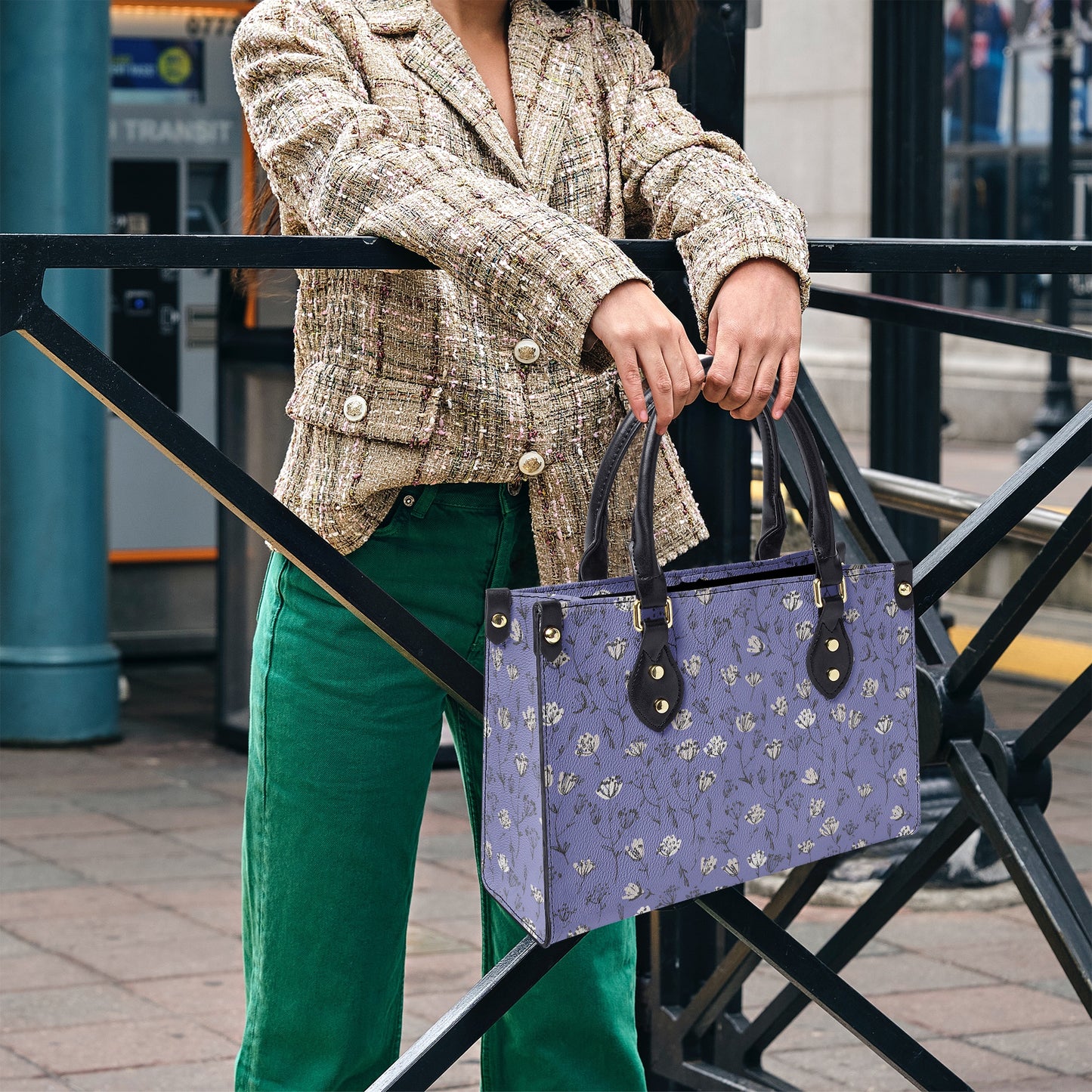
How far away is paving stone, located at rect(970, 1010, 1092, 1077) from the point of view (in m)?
3.41

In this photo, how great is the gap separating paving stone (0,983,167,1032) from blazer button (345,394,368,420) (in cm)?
206

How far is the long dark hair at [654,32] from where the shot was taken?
84.2 inches

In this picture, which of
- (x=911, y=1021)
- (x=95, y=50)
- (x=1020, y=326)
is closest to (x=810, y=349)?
(x=95, y=50)

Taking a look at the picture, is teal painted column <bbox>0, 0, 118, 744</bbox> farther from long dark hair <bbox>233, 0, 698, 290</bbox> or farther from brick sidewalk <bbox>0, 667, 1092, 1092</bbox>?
long dark hair <bbox>233, 0, 698, 290</bbox>

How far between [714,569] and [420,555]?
358 millimetres

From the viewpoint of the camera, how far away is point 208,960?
3947 mm

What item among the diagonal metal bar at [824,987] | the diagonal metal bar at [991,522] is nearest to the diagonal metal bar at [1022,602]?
the diagonal metal bar at [991,522]

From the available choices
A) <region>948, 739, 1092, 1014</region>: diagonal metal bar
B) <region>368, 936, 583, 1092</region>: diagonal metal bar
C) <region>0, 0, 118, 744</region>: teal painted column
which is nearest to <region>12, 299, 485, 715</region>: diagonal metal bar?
<region>368, 936, 583, 1092</region>: diagonal metal bar

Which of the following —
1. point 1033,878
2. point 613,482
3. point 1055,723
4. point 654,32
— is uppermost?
point 654,32

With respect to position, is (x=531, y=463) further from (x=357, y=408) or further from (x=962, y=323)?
(x=962, y=323)

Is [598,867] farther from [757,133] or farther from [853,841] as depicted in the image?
[757,133]

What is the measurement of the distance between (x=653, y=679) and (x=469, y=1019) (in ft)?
1.22

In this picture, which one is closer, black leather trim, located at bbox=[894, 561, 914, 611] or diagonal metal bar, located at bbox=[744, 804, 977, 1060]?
black leather trim, located at bbox=[894, 561, 914, 611]

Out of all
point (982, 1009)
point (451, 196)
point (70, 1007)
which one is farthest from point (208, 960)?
point (451, 196)
